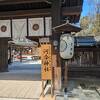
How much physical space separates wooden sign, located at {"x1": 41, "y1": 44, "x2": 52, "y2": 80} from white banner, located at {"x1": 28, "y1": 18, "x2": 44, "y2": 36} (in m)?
2.01

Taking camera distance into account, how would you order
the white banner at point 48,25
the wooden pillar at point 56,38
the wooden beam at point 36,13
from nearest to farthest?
the wooden pillar at point 56,38, the wooden beam at point 36,13, the white banner at point 48,25

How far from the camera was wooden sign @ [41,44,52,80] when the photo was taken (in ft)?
35.5

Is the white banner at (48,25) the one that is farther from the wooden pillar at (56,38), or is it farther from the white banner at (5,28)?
the white banner at (5,28)

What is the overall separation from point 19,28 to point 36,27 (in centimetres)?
97

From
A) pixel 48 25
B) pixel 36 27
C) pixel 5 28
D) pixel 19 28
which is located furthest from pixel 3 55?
pixel 48 25

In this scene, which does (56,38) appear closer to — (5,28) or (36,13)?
(36,13)

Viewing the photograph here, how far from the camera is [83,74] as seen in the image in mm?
18344

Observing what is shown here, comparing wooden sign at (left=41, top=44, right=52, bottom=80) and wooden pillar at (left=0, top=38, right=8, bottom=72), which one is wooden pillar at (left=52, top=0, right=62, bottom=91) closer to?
wooden sign at (left=41, top=44, right=52, bottom=80)

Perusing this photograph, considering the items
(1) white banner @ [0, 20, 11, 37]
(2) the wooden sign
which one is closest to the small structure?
(1) white banner @ [0, 20, 11, 37]

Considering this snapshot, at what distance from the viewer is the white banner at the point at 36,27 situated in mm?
12727

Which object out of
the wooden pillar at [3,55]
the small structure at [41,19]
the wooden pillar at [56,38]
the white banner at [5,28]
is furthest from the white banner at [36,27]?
the wooden pillar at [3,55]

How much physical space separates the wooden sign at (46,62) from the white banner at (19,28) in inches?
97.3

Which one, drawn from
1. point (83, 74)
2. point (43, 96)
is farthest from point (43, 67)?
point (83, 74)

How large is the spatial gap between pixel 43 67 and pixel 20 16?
151 inches
